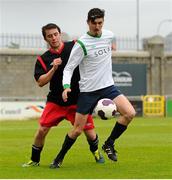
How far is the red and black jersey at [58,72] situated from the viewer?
11000 mm

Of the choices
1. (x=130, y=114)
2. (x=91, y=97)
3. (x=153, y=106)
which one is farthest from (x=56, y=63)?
(x=153, y=106)

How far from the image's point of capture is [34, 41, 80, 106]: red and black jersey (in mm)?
11000

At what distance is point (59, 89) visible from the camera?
36.4 ft

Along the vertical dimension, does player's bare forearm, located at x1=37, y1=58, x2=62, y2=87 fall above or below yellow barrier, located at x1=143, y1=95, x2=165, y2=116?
above

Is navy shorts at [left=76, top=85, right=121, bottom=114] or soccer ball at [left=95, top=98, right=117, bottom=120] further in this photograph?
navy shorts at [left=76, top=85, right=121, bottom=114]

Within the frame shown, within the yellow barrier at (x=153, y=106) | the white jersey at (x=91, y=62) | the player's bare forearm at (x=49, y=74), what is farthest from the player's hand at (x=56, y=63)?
the yellow barrier at (x=153, y=106)

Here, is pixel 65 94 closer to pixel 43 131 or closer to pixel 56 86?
pixel 56 86

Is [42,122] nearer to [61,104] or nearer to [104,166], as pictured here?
[61,104]

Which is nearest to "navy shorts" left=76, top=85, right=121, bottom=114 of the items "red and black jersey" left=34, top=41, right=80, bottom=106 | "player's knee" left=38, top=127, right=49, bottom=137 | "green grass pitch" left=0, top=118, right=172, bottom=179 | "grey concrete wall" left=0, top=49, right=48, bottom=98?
"red and black jersey" left=34, top=41, right=80, bottom=106

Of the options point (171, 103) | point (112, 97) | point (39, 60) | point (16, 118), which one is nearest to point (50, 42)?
point (39, 60)

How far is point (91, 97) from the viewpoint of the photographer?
35.3 feet

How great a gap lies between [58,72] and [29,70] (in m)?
39.7

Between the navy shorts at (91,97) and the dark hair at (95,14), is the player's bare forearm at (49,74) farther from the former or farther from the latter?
the dark hair at (95,14)

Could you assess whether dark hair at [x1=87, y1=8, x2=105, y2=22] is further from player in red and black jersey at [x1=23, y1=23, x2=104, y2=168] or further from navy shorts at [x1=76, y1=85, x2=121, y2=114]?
navy shorts at [x1=76, y1=85, x2=121, y2=114]
